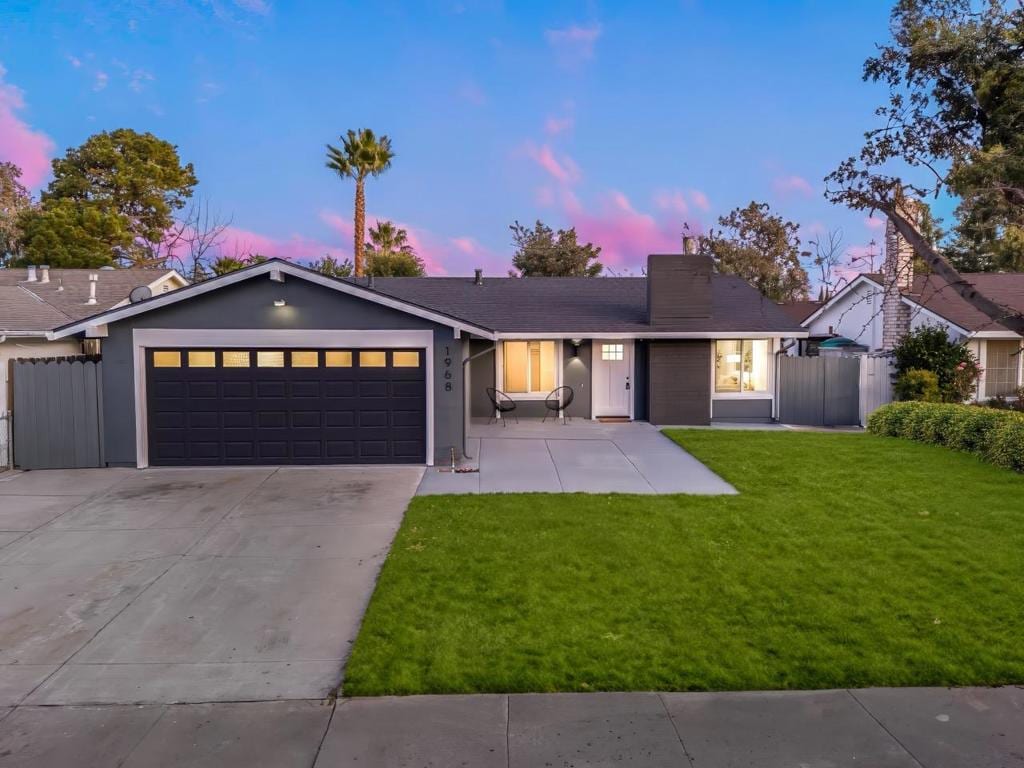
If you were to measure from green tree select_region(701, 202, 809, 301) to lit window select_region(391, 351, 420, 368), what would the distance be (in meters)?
29.0

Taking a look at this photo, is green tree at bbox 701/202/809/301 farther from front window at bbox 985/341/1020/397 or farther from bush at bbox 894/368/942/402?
bush at bbox 894/368/942/402

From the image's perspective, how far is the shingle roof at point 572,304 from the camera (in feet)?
56.3

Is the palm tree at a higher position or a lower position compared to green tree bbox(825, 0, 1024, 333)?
higher

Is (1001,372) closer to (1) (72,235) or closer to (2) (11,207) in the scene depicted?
(1) (72,235)

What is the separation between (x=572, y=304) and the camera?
19188 millimetres

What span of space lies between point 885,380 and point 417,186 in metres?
24.0

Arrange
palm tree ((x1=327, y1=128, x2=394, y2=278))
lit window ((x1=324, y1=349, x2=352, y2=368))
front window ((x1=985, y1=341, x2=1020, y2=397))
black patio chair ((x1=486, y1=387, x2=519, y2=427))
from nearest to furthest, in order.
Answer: lit window ((x1=324, y1=349, x2=352, y2=368)) → black patio chair ((x1=486, y1=387, x2=519, y2=427)) → front window ((x1=985, y1=341, x2=1020, y2=397)) → palm tree ((x1=327, y1=128, x2=394, y2=278))

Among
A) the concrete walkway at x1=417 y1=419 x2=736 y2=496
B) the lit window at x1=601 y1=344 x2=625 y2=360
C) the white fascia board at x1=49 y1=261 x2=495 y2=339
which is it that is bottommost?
the concrete walkway at x1=417 y1=419 x2=736 y2=496

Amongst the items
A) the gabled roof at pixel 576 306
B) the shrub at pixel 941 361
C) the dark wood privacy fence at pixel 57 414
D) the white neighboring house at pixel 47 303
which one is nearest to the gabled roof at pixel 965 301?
the shrub at pixel 941 361

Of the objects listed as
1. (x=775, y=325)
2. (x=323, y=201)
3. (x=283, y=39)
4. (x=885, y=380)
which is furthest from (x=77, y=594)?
(x=323, y=201)

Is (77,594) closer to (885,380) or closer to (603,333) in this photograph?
(603,333)

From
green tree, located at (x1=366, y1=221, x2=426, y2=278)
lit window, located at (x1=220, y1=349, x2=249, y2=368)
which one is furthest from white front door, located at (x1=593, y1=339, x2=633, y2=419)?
green tree, located at (x1=366, y1=221, x2=426, y2=278)

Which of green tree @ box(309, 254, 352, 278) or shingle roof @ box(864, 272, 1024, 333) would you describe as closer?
shingle roof @ box(864, 272, 1024, 333)

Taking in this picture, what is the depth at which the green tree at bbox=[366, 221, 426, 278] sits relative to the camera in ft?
115
